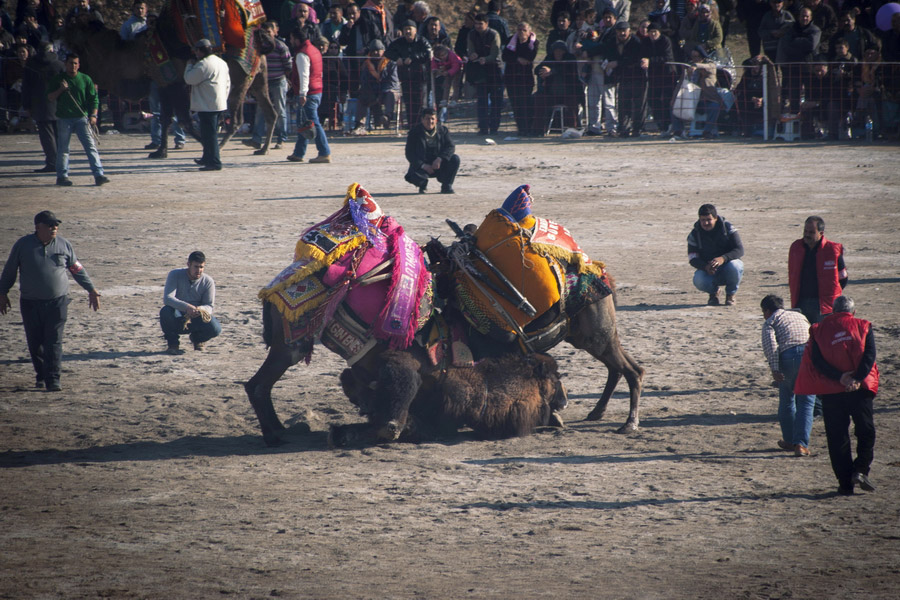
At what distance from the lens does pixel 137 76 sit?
19.0m

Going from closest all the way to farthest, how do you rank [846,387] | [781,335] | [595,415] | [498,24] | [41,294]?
[846,387]
[781,335]
[595,415]
[41,294]
[498,24]

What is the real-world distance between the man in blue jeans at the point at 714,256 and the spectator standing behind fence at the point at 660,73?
11101 mm

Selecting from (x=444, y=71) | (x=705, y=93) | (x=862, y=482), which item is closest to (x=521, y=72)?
(x=444, y=71)

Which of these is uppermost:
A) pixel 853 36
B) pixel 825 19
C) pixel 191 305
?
pixel 825 19

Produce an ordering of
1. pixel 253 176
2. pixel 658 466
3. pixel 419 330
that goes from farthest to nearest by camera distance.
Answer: pixel 253 176 → pixel 419 330 → pixel 658 466

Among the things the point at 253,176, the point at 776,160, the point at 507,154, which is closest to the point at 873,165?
the point at 776,160

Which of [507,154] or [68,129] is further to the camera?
[507,154]

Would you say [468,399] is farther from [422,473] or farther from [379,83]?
[379,83]

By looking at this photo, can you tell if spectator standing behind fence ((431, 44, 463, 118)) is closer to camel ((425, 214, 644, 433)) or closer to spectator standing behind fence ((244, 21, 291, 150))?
spectator standing behind fence ((244, 21, 291, 150))

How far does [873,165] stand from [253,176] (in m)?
11.2

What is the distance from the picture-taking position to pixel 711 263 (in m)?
10.3

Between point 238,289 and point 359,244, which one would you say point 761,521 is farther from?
point 238,289

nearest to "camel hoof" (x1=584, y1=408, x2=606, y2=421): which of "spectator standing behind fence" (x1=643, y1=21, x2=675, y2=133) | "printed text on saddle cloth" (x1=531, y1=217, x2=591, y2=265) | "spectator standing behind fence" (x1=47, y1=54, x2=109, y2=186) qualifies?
"printed text on saddle cloth" (x1=531, y1=217, x2=591, y2=265)

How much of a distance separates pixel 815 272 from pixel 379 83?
15619 millimetres
